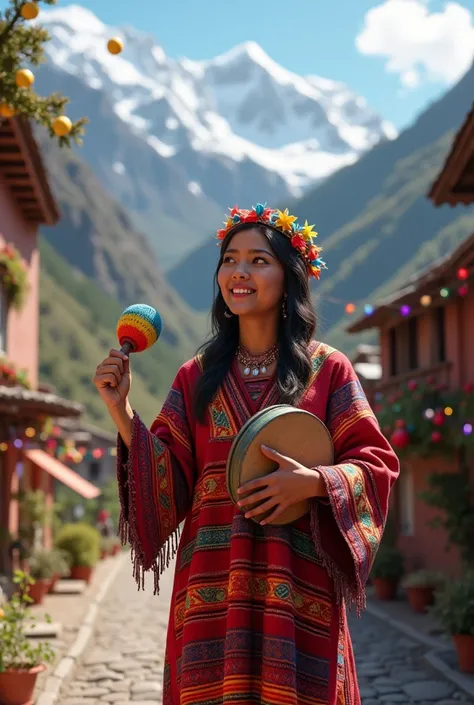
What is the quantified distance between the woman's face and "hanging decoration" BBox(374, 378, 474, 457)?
10.9 meters

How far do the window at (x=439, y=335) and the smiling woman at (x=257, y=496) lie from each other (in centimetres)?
1357

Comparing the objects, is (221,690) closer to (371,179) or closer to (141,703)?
(141,703)

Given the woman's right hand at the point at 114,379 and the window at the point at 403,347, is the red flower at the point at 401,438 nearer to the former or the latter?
the window at the point at 403,347

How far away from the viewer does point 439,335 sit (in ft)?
55.7

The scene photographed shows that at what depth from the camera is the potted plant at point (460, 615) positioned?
9250 mm

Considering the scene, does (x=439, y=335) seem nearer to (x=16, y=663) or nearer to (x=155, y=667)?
(x=155, y=667)

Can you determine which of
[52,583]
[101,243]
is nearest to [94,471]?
[52,583]

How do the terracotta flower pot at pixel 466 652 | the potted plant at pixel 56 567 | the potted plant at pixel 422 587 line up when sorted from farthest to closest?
the potted plant at pixel 56 567, the potted plant at pixel 422 587, the terracotta flower pot at pixel 466 652

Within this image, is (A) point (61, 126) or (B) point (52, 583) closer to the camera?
(A) point (61, 126)

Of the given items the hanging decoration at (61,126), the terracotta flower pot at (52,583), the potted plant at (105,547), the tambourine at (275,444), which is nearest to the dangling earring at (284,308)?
the tambourine at (275,444)

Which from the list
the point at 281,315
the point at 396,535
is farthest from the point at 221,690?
the point at 396,535

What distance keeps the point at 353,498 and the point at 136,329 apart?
3.01ft

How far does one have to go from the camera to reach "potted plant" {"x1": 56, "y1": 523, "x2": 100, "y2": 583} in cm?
1880

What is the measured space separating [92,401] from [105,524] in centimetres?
5163
